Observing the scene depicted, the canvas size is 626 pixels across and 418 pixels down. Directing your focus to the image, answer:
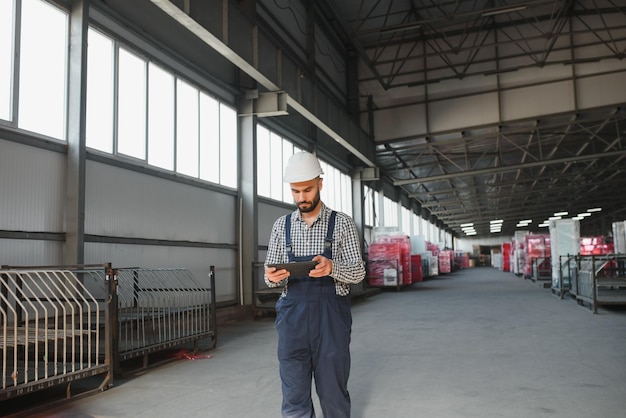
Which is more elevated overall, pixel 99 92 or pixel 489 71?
pixel 489 71

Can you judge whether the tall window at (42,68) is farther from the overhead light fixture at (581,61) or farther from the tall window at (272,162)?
the overhead light fixture at (581,61)

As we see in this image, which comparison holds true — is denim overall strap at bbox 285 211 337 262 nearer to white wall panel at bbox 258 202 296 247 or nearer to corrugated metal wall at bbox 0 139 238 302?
corrugated metal wall at bbox 0 139 238 302

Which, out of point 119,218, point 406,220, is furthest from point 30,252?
point 406,220

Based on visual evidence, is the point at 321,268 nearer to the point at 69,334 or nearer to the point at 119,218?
the point at 69,334

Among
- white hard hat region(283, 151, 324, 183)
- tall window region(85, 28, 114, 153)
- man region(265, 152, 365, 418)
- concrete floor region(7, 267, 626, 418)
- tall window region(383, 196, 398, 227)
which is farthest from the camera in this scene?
tall window region(383, 196, 398, 227)

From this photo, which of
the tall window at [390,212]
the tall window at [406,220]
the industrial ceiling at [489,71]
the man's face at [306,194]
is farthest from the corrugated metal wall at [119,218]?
the tall window at [406,220]

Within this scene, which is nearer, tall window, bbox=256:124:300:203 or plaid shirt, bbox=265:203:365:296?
plaid shirt, bbox=265:203:365:296

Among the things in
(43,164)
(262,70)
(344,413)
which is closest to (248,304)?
(262,70)

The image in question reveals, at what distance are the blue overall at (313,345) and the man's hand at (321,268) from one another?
187 mm

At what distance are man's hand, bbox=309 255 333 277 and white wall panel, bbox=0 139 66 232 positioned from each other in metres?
5.73

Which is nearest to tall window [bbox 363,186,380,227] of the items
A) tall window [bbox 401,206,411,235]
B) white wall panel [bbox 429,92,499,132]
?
white wall panel [bbox 429,92,499,132]

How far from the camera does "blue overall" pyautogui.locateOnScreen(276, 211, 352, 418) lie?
3031 millimetres

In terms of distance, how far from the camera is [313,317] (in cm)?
303

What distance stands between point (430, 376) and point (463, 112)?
55.7 ft
